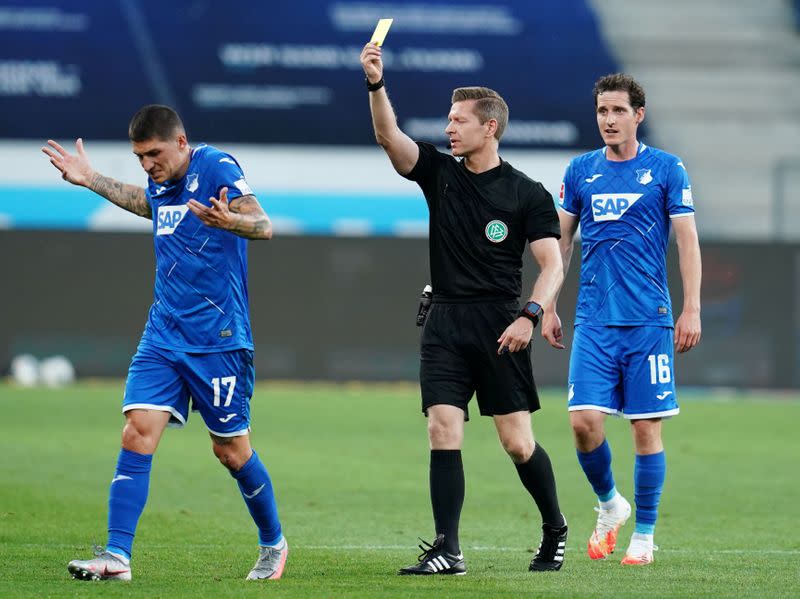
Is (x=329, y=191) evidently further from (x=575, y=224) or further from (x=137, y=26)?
(x=575, y=224)

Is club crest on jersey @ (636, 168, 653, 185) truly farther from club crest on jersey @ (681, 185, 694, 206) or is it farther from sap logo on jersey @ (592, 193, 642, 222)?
club crest on jersey @ (681, 185, 694, 206)

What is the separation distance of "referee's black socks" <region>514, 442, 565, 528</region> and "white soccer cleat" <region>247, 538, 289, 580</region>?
1260 millimetres

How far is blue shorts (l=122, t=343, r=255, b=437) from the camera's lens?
728 centimetres

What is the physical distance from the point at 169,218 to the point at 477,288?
5.00ft

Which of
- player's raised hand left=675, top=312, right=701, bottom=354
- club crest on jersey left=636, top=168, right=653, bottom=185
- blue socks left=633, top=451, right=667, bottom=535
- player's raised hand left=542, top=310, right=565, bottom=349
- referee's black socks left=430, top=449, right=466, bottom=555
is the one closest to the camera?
referee's black socks left=430, top=449, right=466, bottom=555

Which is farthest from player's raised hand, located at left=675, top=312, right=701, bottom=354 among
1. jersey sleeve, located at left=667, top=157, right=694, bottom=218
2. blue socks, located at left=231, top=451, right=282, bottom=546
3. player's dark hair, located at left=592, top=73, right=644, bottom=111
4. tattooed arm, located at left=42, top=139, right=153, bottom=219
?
tattooed arm, located at left=42, top=139, right=153, bottom=219

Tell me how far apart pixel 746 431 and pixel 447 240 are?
11.9 metres

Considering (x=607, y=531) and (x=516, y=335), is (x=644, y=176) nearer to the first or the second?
(x=516, y=335)

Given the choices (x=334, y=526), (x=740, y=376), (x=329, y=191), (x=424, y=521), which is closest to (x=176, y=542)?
(x=334, y=526)

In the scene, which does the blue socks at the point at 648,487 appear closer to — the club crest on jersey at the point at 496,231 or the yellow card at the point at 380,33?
the club crest on jersey at the point at 496,231

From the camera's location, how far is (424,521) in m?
10.4

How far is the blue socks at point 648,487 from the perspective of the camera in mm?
8305

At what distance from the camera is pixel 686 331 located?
8148 millimetres

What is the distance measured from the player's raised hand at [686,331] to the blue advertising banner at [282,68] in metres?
17.3
